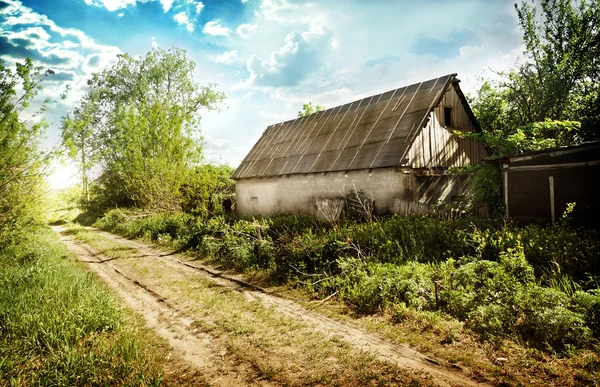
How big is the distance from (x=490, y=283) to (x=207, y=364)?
4.87 meters

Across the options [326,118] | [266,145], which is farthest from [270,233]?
[266,145]

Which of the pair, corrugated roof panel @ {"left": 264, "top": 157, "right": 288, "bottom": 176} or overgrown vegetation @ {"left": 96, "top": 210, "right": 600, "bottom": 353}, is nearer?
overgrown vegetation @ {"left": 96, "top": 210, "right": 600, "bottom": 353}

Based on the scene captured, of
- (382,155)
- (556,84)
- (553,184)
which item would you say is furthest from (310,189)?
(556,84)

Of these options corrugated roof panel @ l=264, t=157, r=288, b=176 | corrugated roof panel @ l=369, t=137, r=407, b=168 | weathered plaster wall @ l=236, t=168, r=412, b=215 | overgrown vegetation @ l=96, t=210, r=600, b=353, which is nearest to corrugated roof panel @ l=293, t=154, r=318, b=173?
weathered plaster wall @ l=236, t=168, r=412, b=215

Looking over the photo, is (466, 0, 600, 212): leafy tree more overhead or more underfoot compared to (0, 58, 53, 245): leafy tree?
more overhead

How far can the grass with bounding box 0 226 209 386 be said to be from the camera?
3.79 metres

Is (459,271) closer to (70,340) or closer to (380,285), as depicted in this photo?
(380,285)

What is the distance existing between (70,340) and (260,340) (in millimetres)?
2869

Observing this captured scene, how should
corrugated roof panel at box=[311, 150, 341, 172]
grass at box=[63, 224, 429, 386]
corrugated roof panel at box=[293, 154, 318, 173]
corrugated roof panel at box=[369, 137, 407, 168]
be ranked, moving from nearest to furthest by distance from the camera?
grass at box=[63, 224, 429, 386] < corrugated roof panel at box=[369, 137, 407, 168] < corrugated roof panel at box=[311, 150, 341, 172] < corrugated roof panel at box=[293, 154, 318, 173]

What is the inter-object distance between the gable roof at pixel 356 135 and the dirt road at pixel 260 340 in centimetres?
781

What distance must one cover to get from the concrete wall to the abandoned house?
0.04 meters

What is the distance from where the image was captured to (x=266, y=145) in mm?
20625

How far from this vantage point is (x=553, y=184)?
919 cm

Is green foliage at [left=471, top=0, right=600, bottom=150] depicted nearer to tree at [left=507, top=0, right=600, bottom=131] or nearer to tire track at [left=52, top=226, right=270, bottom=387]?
tree at [left=507, top=0, right=600, bottom=131]
